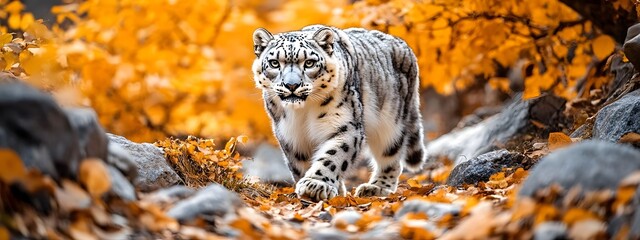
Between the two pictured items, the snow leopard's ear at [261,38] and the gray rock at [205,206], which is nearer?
the gray rock at [205,206]

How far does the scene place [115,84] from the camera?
16.9m

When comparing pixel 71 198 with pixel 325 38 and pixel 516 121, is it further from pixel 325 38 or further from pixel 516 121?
pixel 516 121

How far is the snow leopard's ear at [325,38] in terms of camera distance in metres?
7.68

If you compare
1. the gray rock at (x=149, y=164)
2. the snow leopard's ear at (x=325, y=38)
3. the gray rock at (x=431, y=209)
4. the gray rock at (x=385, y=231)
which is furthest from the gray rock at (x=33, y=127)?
the snow leopard's ear at (x=325, y=38)

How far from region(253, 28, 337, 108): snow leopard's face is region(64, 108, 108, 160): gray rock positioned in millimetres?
3174

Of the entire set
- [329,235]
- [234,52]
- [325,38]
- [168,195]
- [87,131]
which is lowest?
[329,235]

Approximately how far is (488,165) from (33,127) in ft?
14.3

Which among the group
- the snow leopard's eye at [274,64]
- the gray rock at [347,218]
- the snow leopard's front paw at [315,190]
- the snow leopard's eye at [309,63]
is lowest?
the gray rock at [347,218]

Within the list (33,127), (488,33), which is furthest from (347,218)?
(488,33)

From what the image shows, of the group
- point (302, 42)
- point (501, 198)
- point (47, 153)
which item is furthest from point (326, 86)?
point (47, 153)

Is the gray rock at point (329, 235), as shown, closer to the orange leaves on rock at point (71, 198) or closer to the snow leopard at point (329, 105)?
the orange leaves on rock at point (71, 198)

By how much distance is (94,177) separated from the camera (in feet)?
12.6

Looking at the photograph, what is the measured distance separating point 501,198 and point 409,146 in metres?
3.94

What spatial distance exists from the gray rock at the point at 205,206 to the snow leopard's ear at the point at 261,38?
3.40 metres
